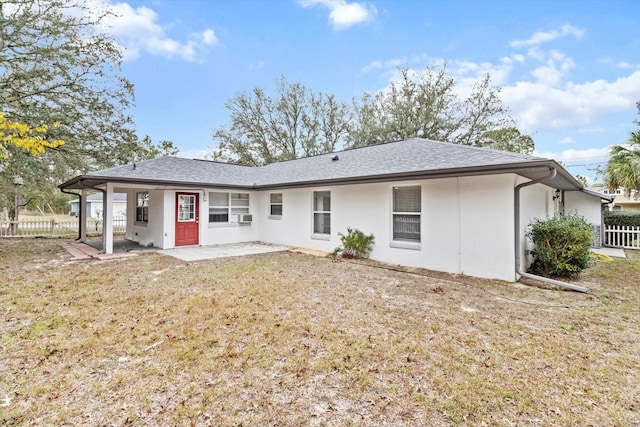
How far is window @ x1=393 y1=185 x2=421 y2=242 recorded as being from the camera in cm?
841

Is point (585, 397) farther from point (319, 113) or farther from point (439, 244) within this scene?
point (319, 113)

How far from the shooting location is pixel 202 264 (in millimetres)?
8438

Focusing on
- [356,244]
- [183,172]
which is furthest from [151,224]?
[356,244]

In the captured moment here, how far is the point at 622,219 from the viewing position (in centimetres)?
1424

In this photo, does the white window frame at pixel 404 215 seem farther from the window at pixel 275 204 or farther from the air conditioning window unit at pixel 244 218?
the air conditioning window unit at pixel 244 218

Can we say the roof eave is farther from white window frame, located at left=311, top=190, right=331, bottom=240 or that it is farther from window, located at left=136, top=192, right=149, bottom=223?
white window frame, located at left=311, top=190, right=331, bottom=240

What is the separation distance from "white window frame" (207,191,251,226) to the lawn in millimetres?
6296

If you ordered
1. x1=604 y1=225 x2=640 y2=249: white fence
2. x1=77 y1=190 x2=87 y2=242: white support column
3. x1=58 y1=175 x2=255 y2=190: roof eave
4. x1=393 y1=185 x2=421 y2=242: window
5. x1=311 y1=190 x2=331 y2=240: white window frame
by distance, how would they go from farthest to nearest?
x1=77 y1=190 x2=87 y2=242: white support column < x1=604 y1=225 x2=640 y2=249: white fence < x1=311 y1=190 x2=331 y2=240: white window frame < x1=58 y1=175 x2=255 y2=190: roof eave < x1=393 y1=185 x2=421 y2=242: window

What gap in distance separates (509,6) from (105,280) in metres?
15.0

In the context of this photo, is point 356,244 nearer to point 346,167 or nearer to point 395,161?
point 395,161

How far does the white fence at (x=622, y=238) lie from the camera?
1239cm

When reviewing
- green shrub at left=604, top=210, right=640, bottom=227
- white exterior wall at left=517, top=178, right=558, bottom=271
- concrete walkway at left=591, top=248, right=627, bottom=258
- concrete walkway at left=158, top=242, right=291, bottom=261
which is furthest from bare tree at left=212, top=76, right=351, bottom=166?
concrete walkway at left=591, top=248, right=627, bottom=258

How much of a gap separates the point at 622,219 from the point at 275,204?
1598cm

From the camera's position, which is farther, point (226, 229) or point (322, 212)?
point (226, 229)
